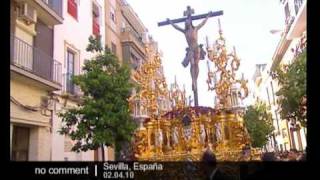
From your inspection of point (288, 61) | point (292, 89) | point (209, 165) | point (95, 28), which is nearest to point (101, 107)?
point (95, 28)

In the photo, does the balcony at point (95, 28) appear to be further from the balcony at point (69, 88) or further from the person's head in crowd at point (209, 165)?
the person's head in crowd at point (209, 165)

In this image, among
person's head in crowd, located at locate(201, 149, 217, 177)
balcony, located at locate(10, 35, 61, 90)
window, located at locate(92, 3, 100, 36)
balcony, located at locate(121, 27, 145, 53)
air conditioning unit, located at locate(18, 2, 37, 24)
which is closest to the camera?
person's head in crowd, located at locate(201, 149, 217, 177)

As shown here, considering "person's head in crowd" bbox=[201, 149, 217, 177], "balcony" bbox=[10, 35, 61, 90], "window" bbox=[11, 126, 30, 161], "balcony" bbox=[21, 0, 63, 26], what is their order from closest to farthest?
"person's head in crowd" bbox=[201, 149, 217, 177] < "window" bbox=[11, 126, 30, 161] < "balcony" bbox=[10, 35, 61, 90] < "balcony" bbox=[21, 0, 63, 26]

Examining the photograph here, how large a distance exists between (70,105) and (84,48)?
0.43m

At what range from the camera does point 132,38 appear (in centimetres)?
346

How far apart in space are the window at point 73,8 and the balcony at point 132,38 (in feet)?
1.41

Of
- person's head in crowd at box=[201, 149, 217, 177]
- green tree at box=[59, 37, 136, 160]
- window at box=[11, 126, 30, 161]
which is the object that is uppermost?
green tree at box=[59, 37, 136, 160]

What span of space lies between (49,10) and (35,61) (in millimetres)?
388

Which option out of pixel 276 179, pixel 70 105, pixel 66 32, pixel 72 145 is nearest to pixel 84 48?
pixel 66 32

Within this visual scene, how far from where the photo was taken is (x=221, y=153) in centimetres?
269

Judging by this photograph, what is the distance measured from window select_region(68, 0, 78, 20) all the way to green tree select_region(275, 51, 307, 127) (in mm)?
1477

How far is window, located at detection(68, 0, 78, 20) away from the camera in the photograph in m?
2.99

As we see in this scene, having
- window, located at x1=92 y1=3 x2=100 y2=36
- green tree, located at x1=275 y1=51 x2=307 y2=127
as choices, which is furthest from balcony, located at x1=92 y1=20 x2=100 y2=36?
green tree, located at x1=275 y1=51 x2=307 y2=127

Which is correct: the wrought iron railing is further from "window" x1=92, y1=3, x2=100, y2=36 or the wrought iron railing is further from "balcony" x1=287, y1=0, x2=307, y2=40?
"balcony" x1=287, y1=0, x2=307, y2=40
